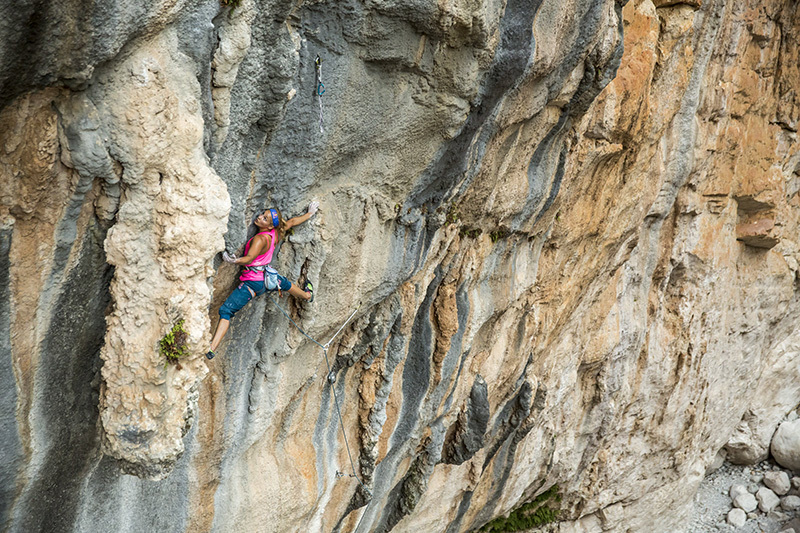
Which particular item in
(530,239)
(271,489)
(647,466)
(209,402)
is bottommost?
(647,466)

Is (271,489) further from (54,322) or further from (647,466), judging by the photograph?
(647,466)

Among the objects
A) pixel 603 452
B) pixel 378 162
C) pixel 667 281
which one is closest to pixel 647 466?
pixel 603 452

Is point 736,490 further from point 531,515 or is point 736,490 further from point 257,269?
point 257,269

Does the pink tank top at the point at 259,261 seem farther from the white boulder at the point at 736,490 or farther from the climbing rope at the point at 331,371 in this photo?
the white boulder at the point at 736,490

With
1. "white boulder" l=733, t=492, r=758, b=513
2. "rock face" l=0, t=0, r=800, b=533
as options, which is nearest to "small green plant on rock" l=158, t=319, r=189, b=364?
"rock face" l=0, t=0, r=800, b=533

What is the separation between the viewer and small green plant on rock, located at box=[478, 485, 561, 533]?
51.0ft

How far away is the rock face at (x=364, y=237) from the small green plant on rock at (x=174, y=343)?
0.08 metres

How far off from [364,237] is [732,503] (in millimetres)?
16843

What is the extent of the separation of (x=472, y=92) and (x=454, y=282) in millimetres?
3221

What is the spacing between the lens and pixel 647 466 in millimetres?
16891

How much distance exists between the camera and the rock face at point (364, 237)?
5113 mm

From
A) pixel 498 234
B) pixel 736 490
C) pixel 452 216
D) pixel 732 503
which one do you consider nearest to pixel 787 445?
pixel 736 490

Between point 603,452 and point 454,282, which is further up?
point 454,282

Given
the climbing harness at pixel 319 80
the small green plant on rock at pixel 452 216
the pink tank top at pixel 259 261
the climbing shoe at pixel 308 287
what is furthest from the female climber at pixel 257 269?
the small green plant on rock at pixel 452 216
